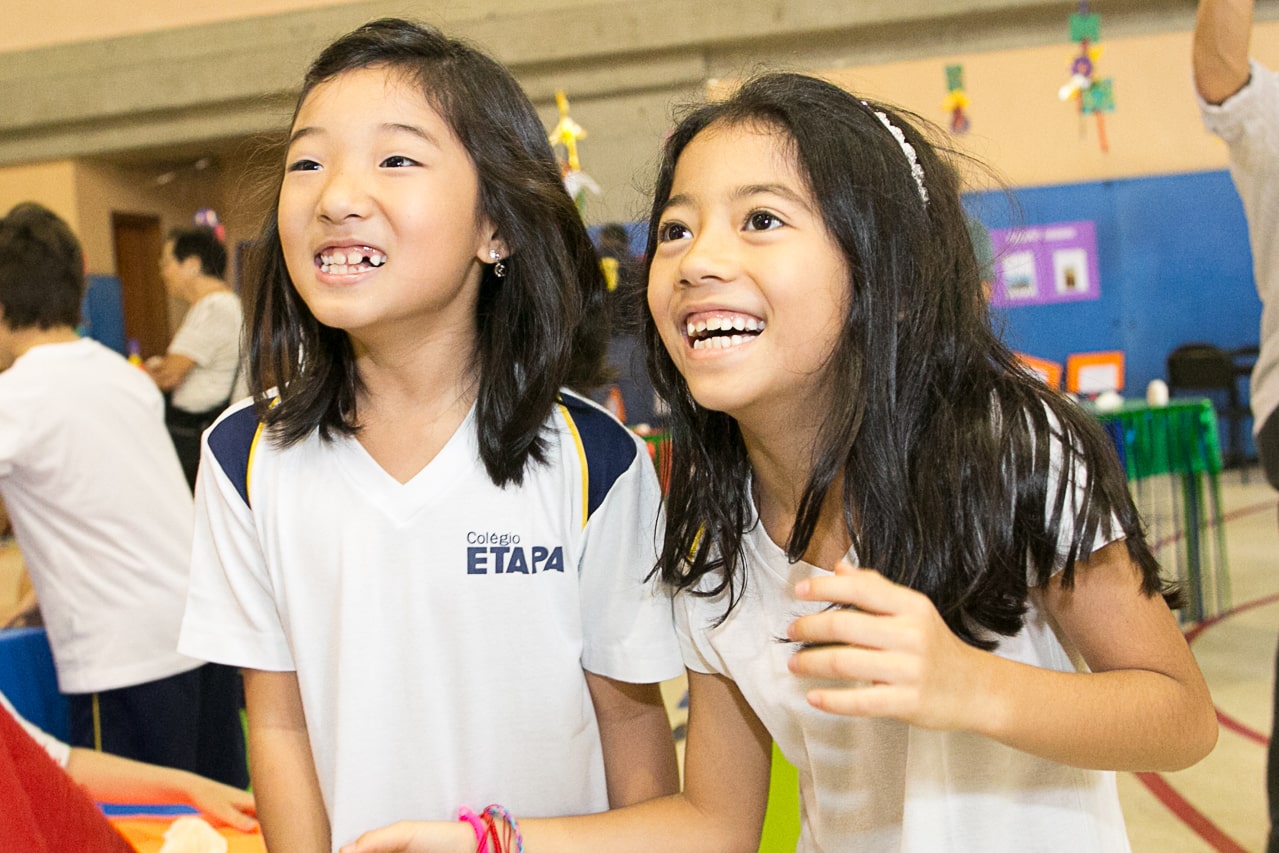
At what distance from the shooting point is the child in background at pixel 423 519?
3.96 ft

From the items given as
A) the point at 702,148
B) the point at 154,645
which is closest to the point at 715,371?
the point at 702,148

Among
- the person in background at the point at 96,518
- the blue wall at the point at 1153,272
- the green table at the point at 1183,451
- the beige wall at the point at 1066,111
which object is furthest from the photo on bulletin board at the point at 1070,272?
the person in background at the point at 96,518

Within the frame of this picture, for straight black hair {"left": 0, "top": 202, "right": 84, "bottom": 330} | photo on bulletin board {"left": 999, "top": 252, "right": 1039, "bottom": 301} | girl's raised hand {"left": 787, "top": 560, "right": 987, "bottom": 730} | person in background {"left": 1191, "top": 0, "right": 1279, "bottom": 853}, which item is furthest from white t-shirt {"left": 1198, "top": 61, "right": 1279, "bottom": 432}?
photo on bulletin board {"left": 999, "top": 252, "right": 1039, "bottom": 301}

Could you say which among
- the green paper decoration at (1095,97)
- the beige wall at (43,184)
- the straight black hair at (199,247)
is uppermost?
the beige wall at (43,184)

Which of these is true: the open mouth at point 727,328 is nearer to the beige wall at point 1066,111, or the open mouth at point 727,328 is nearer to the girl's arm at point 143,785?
the girl's arm at point 143,785

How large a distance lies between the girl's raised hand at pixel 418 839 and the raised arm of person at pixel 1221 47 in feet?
6.07

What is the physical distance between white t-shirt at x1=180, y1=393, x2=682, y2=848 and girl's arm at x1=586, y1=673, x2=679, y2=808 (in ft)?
0.16

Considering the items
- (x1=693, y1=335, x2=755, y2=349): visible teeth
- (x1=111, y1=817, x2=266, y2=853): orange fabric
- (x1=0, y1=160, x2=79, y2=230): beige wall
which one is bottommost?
(x1=111, y1=817, x2=266, y2=853): orange fabric

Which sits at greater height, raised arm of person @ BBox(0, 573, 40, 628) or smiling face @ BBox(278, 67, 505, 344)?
smiling face @ BBox(278, 67, 505, 344)

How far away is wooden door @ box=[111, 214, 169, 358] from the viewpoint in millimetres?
11523

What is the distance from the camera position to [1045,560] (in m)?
0.99

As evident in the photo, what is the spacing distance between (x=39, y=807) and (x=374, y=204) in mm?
651

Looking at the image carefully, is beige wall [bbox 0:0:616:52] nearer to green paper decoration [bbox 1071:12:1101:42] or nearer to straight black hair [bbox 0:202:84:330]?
green paper decoration [bbox 1071:12:1101:42]

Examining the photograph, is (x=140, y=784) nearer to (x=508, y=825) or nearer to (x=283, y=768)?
(x=283, y=768)
